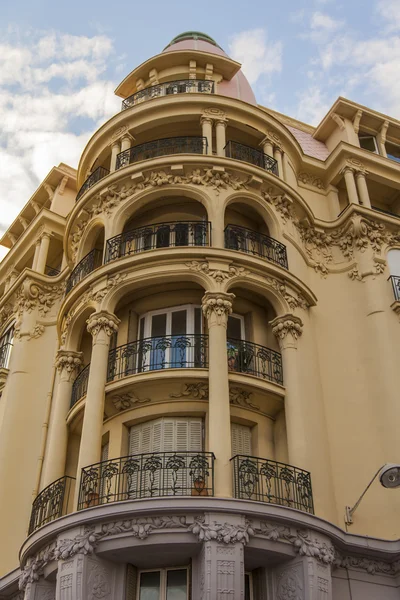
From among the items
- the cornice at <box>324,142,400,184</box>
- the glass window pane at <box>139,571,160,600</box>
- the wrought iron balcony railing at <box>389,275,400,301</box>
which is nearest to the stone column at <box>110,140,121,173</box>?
the cornice at <box>324,142,400,184</box>

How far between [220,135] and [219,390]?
30.1 ft

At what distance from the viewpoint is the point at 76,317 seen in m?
18.4

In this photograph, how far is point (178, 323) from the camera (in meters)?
17.7

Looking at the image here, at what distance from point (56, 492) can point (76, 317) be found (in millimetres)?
4799

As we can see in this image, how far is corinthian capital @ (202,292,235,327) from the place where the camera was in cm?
1642

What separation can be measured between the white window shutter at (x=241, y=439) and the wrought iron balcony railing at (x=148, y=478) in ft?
3.94

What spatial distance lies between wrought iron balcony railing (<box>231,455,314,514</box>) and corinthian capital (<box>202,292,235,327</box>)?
3384mm

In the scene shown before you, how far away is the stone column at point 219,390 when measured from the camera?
1407cm

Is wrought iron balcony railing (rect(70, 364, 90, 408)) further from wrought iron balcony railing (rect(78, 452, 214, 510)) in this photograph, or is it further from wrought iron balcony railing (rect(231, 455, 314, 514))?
wrought iron balcony railing (rect(231, 455, 314, 514))

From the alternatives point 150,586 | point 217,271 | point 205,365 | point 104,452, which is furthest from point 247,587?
point 217,271

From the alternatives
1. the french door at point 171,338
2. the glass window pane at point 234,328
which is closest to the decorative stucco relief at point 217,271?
the french door at point 171,338

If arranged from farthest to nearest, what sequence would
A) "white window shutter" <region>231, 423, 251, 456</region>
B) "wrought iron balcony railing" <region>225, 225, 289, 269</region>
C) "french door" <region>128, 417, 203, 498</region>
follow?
"wrought iron balcony railing" <region>225, 225, 289, 269</region> < "white window shutter" <region>231, 423, 251, 456</region> < "french door" <region>128, 417, 203, 498</region>

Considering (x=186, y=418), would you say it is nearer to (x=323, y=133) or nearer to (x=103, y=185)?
(x=103, y=185)

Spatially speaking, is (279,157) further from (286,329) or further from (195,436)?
(195,436)
